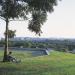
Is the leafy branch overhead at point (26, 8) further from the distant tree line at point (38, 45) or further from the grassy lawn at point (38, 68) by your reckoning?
the distant tree line at point (38, 45)

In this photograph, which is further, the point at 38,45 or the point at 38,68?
the point at 38,45

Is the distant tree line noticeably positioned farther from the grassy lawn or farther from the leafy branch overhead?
the grassy lawn

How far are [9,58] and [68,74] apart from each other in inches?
384

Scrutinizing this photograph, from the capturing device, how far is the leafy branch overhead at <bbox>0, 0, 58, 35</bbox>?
28.3m

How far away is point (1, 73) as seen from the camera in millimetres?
20703

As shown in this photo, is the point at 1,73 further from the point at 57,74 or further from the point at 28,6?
the point at 28,6

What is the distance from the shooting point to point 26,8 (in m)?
29.6

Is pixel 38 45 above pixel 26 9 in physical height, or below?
below

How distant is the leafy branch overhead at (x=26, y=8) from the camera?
2830cm

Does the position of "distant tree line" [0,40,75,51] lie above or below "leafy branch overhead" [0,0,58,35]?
below

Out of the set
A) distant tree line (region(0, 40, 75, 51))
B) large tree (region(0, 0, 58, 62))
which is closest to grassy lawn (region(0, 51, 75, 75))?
large tree (region(0, 0, 58, 62))

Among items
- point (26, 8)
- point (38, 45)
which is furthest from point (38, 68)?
point (38, 45)

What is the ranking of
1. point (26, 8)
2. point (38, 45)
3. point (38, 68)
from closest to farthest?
point (38, 68) → point (26, 8) → point (38, 45)

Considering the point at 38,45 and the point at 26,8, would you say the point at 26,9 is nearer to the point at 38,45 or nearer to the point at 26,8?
the point at 26,8
